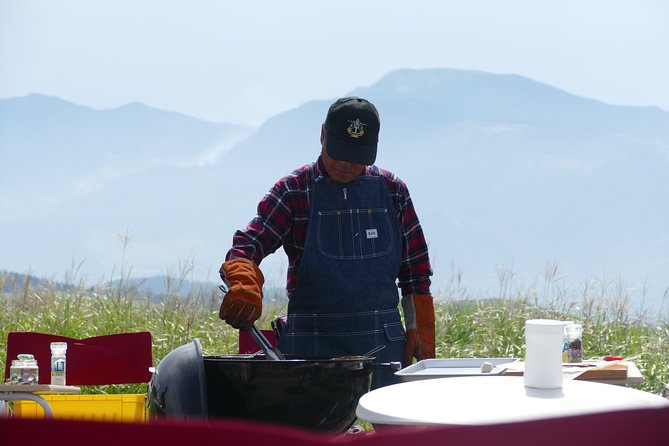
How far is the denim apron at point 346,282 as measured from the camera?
12.1 feet

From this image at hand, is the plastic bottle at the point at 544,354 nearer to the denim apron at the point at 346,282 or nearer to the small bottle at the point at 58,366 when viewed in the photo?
the denim apron at the point at 346,282

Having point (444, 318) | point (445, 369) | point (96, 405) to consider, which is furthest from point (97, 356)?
point (444, 318)

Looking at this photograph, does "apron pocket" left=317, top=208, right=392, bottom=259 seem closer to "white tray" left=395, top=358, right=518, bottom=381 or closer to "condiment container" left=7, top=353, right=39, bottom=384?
"white tray" left=395, top=358, right=518, bottom=381

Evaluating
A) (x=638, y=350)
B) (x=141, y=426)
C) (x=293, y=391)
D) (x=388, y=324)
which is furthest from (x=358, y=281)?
(x=638, y=350)

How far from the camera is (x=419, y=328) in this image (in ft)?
12.9

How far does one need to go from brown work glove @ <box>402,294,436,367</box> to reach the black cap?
648 millimetres

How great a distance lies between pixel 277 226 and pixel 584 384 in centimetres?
161

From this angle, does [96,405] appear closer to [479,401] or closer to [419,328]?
[419,328]

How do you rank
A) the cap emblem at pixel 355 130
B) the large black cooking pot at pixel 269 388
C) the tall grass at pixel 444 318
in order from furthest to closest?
the tall grass at pixel 444 318, the cap emblem at pixel 355 130, the large black cooking pot at pixel 269 388

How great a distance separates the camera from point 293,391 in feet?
8.24

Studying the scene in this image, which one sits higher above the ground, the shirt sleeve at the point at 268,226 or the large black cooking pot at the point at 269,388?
the shirt sleeve at the point at 268,226

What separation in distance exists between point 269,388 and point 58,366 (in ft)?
5.51

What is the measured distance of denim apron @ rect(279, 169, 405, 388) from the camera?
145 inches

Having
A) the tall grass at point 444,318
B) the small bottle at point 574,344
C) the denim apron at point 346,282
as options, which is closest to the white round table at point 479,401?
the small bottle at point 574,344
